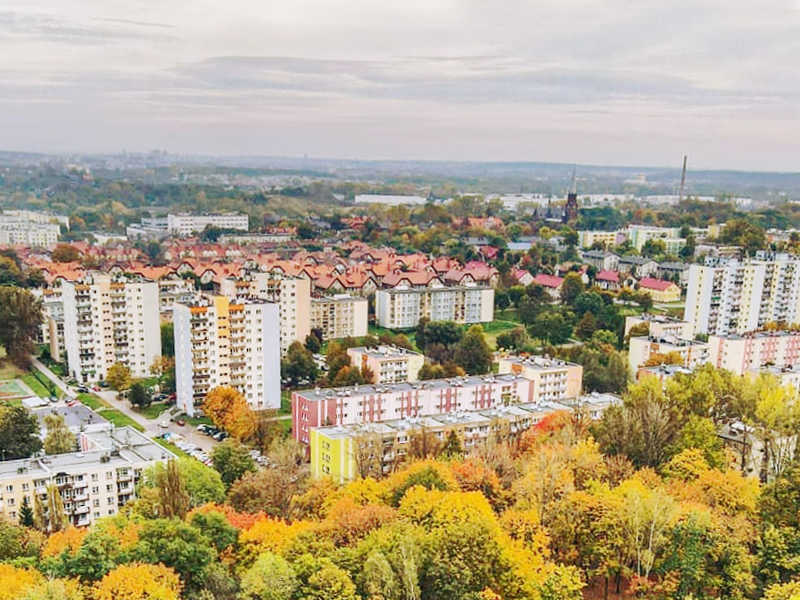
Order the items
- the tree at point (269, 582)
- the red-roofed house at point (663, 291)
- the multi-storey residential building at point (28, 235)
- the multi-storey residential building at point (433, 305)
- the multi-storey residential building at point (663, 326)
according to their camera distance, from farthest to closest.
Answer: the multi-storey residential building at point (28, 235) < the red-roofed house at point (663, 291) < the multi-storey residential building at point (433, 305) < the multi-storey residential building at point (663, 326) < the tree at point (269, 582)

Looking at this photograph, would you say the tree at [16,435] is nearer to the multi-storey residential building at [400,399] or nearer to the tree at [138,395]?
the tree at [138,395]

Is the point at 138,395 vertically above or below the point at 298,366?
below

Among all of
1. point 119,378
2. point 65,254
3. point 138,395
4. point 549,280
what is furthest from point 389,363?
point 65,254

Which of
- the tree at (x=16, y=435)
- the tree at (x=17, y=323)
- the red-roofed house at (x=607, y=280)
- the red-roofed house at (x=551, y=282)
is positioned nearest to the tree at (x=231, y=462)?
the tree at (x=16, y=435)

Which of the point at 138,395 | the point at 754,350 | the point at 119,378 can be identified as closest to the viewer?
the point at 138,395

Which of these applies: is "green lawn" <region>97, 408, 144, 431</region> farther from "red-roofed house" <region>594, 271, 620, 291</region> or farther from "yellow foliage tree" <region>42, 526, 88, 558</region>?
"red-roofed house" <region>594, 271, 620, 291</region>

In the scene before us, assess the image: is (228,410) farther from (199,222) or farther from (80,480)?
(199,222)
